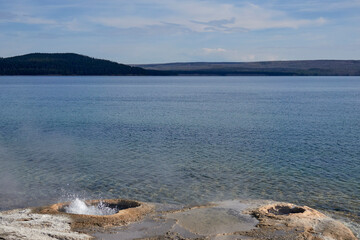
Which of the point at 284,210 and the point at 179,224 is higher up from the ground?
the point at 179,224

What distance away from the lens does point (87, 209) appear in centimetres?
2055

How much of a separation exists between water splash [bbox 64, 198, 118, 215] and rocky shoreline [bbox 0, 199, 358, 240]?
19.0 inches

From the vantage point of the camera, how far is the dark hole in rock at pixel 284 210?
20000 millimetres

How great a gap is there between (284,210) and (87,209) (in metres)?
9.59

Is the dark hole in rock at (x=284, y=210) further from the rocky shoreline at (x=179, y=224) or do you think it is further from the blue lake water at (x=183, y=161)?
the blue lake water at (x=183, y=161)

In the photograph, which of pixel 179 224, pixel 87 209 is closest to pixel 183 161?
pixel 87 209

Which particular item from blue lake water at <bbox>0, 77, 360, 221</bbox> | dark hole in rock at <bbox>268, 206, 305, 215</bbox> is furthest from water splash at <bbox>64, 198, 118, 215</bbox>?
dark hole in rock at <bbox>268, 206, 305, 215</bbox>

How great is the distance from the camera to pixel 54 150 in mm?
35812

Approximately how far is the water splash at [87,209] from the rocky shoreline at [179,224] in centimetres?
48

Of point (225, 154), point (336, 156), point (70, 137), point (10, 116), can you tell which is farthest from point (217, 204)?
point (10, 116)

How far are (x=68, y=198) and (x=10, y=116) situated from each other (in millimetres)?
42577

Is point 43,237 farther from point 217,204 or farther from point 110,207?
point 217,204

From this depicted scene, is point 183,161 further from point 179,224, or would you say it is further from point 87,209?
point 179,224

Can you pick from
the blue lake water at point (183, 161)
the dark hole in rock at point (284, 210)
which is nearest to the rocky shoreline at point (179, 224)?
the dark hole in rock at point (284, 210)
